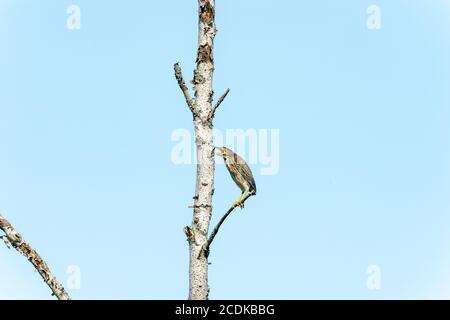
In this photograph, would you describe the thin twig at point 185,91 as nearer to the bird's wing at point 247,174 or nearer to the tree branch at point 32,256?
the bird's wing at point 247,174

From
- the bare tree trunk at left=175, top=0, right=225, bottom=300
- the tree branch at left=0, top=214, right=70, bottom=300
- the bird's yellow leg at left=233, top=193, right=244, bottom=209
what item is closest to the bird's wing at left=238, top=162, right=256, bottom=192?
the bird's yellow leg at left=233, top=193, right=244, bottom=209

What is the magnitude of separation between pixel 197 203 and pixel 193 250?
0.76 metres

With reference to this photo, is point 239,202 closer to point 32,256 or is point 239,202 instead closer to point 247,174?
point 247,174

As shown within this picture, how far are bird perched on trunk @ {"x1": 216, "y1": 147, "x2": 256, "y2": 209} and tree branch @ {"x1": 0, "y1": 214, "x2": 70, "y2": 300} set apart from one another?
10.8ft

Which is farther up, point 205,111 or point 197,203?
point 205,111

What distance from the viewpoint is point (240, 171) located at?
67.9 ft

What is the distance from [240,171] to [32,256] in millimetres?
3601

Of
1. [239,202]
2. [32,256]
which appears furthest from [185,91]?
[32,256]

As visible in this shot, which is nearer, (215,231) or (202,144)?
(215,231)

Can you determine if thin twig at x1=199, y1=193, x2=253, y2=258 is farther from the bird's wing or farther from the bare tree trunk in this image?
the bird's wing

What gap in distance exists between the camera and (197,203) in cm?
2064
